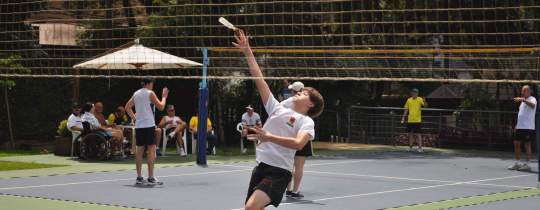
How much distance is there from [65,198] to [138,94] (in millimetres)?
2108

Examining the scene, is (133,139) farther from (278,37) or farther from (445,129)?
(445,129)

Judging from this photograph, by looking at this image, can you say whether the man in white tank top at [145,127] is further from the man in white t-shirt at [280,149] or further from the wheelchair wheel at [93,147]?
the man in white t-shirt at [280,149]

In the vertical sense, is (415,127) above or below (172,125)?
below

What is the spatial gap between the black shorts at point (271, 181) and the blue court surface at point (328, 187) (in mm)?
2466

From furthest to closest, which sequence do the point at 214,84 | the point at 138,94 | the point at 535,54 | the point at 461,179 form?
the point at 214,84, the point at 535,54, the point at 461,179, the point at 138,94

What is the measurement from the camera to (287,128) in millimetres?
5316

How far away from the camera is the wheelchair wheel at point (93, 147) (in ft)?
44.4

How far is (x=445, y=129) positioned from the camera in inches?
770

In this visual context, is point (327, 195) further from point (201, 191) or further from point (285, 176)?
point (285, 176)

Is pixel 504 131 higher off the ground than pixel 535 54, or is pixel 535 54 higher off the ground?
pixel 535 54

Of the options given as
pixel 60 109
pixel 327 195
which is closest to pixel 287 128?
pixel 327 195

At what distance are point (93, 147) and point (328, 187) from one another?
5879mm

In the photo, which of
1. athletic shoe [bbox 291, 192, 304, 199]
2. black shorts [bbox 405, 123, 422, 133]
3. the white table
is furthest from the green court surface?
athletic shoe [bbox 291, 192, 304, 199]

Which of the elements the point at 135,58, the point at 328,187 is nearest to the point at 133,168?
the point at 135,58
